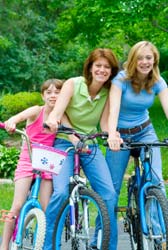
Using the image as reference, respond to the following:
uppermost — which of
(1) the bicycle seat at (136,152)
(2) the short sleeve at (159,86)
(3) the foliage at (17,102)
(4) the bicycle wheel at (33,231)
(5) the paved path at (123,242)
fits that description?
(3) the foliage at (17,102)

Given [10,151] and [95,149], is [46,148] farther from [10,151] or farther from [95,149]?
[10,151]

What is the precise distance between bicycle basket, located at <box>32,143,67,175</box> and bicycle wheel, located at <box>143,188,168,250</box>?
0.73m

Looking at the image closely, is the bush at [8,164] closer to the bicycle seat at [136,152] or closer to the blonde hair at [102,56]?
the bicycle seat at [136,152]

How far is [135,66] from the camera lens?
16.7ft

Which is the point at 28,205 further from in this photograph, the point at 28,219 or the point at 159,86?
the point at 159,86

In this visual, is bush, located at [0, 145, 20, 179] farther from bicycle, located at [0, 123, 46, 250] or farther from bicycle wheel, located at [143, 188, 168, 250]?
bicycle wheel, located at [143, 188, 168, 250]

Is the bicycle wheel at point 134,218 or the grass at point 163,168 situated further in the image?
the grass at point 163,168

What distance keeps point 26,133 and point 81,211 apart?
0.77m

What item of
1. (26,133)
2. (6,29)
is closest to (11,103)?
(6,29)

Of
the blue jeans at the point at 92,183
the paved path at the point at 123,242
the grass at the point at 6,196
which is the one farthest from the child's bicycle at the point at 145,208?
the grass at the point at 6,196

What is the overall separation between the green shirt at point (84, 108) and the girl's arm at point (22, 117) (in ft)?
0.88

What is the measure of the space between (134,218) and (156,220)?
1.13 feet

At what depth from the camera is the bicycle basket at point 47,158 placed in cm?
482

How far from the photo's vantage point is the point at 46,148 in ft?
15.8
